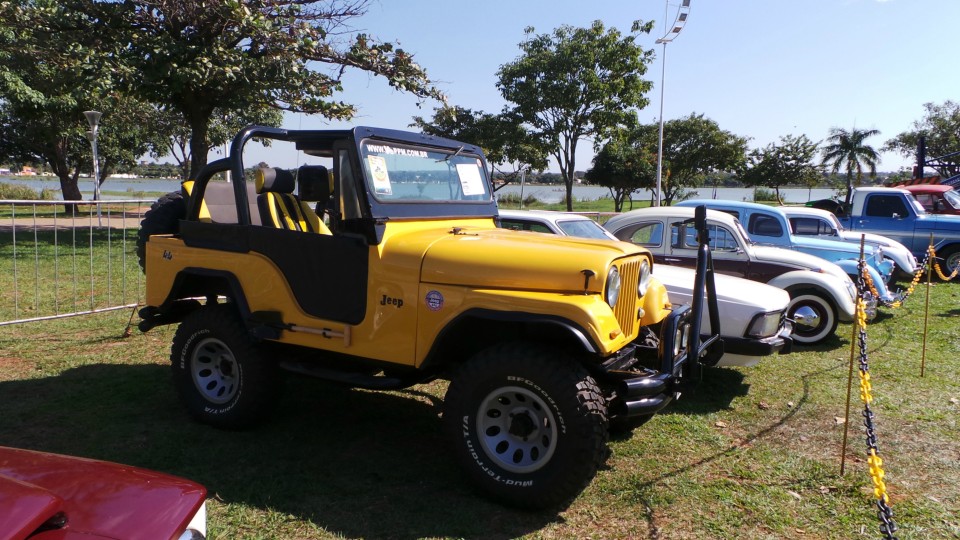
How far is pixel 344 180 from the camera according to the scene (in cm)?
407

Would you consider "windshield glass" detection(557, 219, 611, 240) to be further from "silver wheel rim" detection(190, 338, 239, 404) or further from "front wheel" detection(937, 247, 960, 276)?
"front wheel" detection(937, 247, 960, 276)

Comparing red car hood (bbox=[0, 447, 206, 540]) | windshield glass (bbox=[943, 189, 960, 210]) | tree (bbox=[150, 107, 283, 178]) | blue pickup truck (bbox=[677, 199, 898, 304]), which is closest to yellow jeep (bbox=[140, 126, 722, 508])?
red car hood (bbox=[0, 447, 206, 540])

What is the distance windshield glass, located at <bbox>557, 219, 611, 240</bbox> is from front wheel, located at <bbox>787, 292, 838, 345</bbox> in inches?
95.8

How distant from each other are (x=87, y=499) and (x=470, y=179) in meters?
3.51

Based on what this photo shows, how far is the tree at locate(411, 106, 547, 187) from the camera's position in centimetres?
2292

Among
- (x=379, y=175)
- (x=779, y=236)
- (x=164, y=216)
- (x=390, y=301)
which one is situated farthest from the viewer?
(x=779, y=236)

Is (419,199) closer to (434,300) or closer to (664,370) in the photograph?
(434,300)

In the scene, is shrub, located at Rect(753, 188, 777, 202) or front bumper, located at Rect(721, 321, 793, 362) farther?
shrub, located at Rect(753, 188, 777, 202)

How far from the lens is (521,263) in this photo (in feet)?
11.5

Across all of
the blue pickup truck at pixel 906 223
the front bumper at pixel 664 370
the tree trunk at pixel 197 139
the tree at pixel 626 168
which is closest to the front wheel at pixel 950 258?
the blue pickup truck at pixel 906 223

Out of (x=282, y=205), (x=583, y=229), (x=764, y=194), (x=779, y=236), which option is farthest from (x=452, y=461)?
(x=764, y=194)

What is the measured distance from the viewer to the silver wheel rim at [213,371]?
4559 millimetres

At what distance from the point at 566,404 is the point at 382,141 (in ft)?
6.94

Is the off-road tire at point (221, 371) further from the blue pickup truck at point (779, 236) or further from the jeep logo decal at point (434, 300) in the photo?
the blue pickup truck at point (779, 236)
